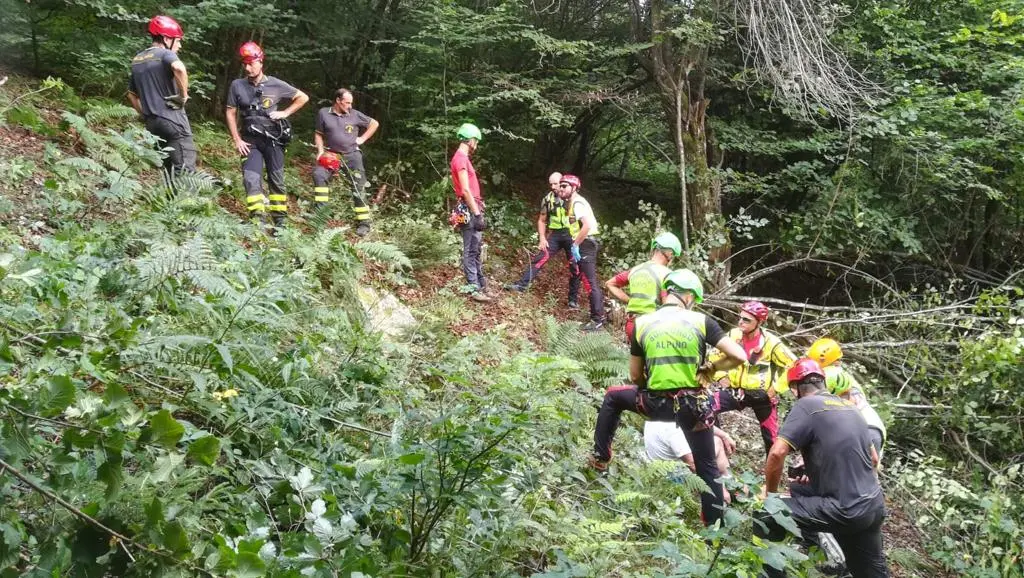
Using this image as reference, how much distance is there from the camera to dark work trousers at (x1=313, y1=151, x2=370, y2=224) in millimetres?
8273

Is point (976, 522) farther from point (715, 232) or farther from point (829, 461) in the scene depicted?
→ point (715, 232)

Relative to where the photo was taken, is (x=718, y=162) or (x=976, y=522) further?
(x=718, y=162)

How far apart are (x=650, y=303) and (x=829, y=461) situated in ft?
7.18

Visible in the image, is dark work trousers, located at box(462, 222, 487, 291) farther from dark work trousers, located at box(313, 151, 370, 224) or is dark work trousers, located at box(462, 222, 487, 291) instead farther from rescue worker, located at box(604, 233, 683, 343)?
rescue worker, located at box(604, 233, 683, 343)

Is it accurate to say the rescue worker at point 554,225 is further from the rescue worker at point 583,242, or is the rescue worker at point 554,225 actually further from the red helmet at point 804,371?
the red helmet at point 804,371

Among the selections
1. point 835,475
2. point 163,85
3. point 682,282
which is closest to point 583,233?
point 682,282

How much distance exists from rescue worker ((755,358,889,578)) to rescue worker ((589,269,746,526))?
1.54 feet

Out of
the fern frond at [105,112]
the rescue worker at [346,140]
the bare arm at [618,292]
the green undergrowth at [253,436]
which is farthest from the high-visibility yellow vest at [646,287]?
the fern frond at [105,112]

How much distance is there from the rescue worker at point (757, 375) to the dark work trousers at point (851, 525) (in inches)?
66.4

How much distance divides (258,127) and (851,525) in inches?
262

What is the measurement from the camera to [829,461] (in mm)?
5062

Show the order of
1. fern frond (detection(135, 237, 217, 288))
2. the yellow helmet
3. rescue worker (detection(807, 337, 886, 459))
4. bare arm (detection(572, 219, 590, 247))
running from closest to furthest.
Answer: fern frond (detection(135, 237, 217, 288))
rescue worker (detection(807, 337, 886, 459))
the yellow helmet
bare arm (detection(572, 219, 590, 247))

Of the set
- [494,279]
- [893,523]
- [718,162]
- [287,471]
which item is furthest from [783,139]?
[287,471]

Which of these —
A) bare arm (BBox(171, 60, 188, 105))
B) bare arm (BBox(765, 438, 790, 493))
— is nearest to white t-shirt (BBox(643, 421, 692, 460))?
bare arm (BBox(765, 438, 790, 493))
